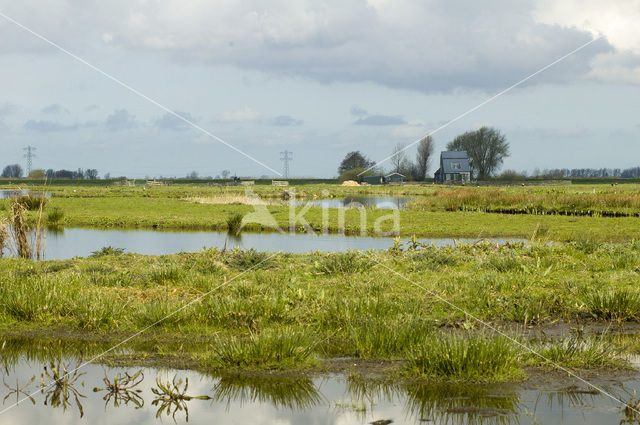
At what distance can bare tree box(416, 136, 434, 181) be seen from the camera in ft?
446

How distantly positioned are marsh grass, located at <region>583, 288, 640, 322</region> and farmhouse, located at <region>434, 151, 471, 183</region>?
112093 millimetres

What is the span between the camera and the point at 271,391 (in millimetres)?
7648

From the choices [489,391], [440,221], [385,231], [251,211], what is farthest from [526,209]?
[489,391]

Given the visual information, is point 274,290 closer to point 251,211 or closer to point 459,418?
point 459,418

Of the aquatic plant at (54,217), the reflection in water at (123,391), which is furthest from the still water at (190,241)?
the reflection in water at (123,391)

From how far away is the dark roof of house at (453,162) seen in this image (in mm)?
124188

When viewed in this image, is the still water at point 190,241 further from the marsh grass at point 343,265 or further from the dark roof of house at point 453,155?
the dark roof of house at point 453,155

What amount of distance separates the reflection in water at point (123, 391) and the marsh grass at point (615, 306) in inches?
296

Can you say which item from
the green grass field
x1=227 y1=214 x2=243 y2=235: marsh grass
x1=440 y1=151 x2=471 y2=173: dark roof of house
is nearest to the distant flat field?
x1=227 y1=214 x2=243 y2=235: marsh grass

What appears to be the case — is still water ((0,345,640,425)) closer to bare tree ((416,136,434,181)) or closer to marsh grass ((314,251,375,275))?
marsh grass ((314,251,375,275))

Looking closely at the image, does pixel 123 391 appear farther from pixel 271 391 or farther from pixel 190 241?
pixel 190 241

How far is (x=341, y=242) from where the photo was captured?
98.2 ft

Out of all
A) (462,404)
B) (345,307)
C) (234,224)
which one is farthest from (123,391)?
(234,224)

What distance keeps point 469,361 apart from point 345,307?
3065mm
